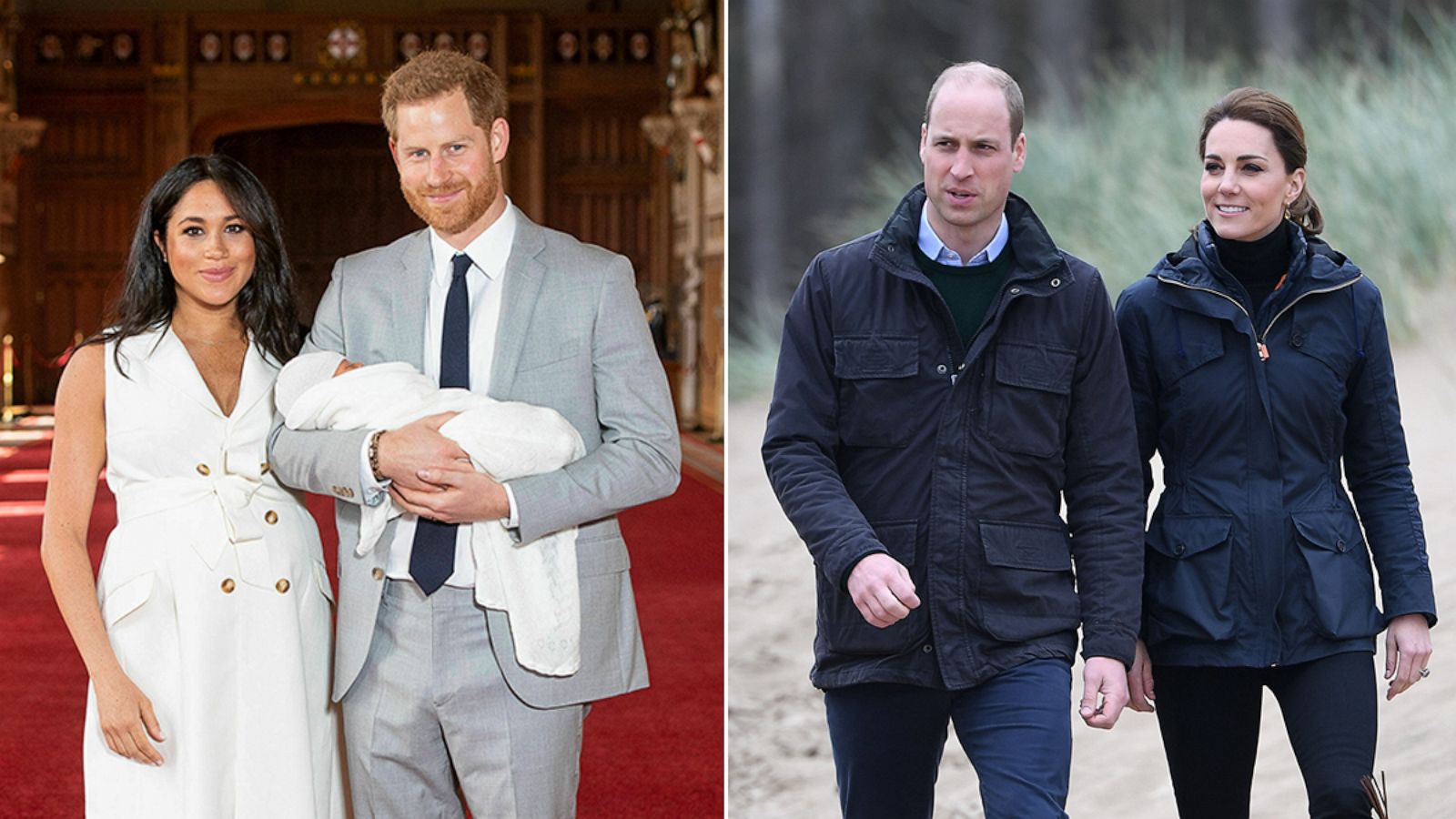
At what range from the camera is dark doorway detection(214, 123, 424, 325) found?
21.1 meters

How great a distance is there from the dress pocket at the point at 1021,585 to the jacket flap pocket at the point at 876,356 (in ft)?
0.84

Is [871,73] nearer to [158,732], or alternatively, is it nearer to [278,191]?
[158,732]

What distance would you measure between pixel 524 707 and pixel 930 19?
270cm

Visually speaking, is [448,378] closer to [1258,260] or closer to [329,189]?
[1258,260]

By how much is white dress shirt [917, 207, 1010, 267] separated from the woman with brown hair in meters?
0.36

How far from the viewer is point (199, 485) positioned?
8.20 feet

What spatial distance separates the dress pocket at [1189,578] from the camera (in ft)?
8.73

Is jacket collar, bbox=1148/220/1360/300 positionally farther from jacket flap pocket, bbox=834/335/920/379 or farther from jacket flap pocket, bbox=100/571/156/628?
jacket flap pocket, bbox=100/571/156/628

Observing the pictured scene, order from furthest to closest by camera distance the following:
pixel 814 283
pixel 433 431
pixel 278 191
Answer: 1. pixel 278 191
2. pixel 814 283
3. pixel 433 431

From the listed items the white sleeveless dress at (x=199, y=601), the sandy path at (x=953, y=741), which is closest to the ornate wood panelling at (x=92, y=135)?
the sandy path at (x=953, y=741)

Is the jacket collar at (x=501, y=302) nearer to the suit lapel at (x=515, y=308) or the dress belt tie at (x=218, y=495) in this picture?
the suit lapel at (x=515, y=308)

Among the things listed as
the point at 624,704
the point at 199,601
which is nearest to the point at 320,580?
the point at 199,601

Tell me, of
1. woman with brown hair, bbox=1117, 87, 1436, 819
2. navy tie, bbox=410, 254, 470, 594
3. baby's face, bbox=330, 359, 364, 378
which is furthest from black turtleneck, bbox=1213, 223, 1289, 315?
baby's face, bbox=330, 359, 364, 378

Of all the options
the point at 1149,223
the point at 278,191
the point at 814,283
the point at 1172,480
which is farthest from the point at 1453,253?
the point at 278,191
